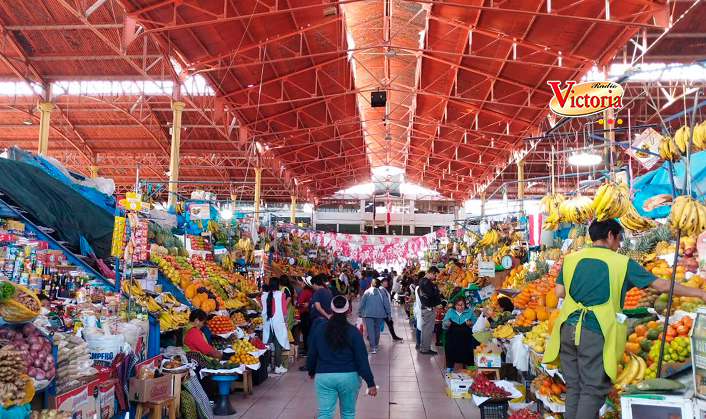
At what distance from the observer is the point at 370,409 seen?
566cm

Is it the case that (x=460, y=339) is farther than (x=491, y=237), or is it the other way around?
(x=491, y=237)

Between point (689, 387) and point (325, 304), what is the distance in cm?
477

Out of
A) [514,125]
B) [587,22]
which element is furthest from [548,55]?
[514,125]

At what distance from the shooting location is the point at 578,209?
17.2 ft

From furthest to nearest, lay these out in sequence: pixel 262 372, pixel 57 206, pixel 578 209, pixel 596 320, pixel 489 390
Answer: pixel 262 372 < pixel 57 206 < pixel 578 209 < pixel 489 390 < pixel 596 320

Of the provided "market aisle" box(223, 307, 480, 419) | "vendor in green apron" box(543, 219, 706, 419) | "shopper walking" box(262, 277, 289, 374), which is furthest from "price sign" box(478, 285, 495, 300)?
"vendor in green apron" box(543, 219, 706, 419)

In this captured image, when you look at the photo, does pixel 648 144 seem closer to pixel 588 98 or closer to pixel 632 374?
pixel 588 98

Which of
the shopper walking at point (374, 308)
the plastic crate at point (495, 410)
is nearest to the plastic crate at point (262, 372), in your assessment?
the shopper walking at point (374, 308)

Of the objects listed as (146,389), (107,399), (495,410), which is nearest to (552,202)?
(495,410)

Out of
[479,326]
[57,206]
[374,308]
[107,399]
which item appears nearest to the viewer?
[107,399]

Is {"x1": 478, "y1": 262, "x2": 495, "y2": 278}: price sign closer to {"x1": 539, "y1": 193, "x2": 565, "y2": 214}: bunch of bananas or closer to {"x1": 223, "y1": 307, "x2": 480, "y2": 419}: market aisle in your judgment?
{"x1": 223, "y1": 307, "x2": 480, "y2": 419}: market aisle

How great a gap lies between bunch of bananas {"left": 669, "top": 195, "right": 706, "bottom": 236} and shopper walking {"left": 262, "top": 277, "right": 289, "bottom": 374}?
5.07 metres

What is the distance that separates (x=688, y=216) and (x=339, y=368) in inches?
87.9

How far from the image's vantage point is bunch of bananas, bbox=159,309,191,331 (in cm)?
566
